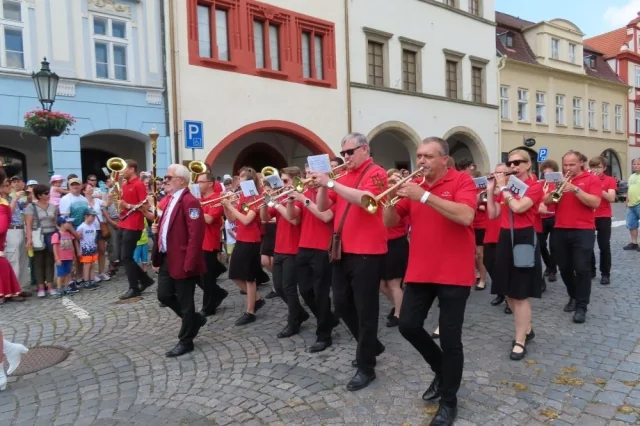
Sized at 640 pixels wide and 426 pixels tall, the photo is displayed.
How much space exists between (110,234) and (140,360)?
16.1ft

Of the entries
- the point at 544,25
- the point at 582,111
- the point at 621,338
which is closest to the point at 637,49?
the point at 582,111

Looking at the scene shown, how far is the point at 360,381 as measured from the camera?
3957 millimetres

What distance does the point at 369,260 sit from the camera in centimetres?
389

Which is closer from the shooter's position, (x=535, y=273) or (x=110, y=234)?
(x=535, y=273)

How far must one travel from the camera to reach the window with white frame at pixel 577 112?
2952 cm

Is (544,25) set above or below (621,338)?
above

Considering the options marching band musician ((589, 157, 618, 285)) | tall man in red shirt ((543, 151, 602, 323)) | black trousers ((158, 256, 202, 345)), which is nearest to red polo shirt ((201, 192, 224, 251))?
black trousers ((158, 256, 202, 345))

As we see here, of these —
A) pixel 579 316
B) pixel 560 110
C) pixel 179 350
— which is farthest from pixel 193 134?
pixel 560 110

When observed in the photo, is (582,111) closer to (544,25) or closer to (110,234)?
(544,25)

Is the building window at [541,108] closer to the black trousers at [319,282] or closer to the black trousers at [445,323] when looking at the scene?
the black trousers at [319,282]

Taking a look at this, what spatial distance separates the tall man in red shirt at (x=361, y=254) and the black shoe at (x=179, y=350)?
1.76m

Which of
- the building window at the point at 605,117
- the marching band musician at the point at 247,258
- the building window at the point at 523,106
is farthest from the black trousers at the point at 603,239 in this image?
the building window at the point at 605,117

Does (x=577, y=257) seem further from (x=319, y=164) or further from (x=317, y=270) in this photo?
(x=319, y=164)

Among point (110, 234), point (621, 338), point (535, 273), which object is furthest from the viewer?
point (110, 234)
